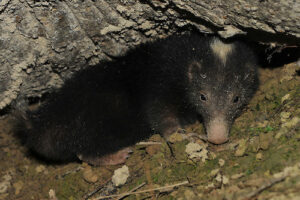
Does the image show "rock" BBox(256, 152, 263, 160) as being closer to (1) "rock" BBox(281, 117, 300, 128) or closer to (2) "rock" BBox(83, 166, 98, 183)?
(1) "rock" BBox(281, 117, 300, 128)

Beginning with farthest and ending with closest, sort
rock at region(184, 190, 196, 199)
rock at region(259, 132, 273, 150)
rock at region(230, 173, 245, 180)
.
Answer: rock at region(259, 132, 273, 150), rock at region(184, 190, 196, 199), rock at region(230, 173, 245, 180)

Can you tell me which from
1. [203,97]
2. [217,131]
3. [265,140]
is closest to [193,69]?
[203,97]

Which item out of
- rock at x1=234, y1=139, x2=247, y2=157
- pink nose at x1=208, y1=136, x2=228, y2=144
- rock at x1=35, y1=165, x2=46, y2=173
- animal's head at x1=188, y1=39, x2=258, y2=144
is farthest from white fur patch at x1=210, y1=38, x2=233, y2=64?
rock at x1=35, y1=165, x2=46, y2=173

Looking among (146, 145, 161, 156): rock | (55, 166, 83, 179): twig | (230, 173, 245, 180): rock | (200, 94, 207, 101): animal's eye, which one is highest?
(230, 173, 245, 180): rock

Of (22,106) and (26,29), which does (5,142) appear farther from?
(26,29)

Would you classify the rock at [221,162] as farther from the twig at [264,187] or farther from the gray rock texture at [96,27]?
the gray rock texture at [96,27]

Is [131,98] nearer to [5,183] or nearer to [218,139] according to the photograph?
[218,139]

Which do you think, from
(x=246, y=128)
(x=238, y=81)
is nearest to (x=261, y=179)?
(x=246, y=128)
